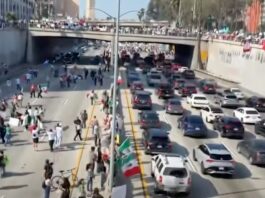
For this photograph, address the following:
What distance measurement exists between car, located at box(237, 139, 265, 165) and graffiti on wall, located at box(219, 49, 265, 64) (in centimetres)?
3427

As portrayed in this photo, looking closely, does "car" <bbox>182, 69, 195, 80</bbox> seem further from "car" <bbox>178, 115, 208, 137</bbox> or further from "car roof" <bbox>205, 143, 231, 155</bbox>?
"car roof" <bbox>205, 143, 231, 155</bbox>

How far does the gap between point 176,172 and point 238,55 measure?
55.6 metres

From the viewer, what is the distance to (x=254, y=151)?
3173 centimetres

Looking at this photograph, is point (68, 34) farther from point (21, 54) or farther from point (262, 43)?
point (262, 43)

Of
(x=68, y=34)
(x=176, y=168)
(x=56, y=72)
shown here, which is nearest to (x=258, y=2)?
(x=68, y=34)

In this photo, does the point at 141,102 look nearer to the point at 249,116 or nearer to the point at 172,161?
the point at 249,116

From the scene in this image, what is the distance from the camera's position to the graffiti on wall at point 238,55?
222 ft

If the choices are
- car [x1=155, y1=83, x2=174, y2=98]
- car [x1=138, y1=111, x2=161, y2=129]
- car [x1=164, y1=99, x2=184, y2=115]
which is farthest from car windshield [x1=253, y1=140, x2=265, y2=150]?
car [x1=155, y1=83, x2=174, y2=98]

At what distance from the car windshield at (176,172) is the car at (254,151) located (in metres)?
7.78

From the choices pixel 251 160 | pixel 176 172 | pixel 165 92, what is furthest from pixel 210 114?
pixel 176 172

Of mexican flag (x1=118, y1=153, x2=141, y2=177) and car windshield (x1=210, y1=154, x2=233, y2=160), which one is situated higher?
mexican flag (x1=118, y1=153, x2=141, y2=177)

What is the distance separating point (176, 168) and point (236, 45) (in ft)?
189

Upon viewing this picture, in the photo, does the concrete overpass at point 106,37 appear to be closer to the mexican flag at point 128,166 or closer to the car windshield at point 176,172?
the car windshield at point 176,172

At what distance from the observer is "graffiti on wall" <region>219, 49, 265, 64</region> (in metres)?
67.8
